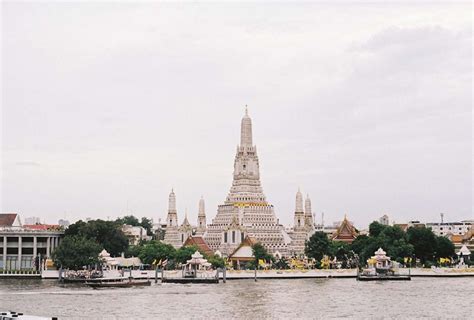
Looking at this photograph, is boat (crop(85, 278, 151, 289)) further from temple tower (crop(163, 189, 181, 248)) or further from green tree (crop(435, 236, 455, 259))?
temple tower (crop(163, 189, 181, 248))

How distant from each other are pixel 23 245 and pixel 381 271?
48.1 m

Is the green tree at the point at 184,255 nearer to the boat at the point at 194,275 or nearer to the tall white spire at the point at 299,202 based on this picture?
the boat at the point at 194,275

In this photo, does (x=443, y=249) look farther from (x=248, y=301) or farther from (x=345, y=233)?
(x=248, y=301)

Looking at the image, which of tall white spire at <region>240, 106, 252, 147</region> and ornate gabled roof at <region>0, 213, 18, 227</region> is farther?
tall white spire at <region>240, 106, 252, 147</region>

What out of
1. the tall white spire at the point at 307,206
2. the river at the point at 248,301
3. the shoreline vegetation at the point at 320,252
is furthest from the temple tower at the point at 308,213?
the river at the point at 248,301

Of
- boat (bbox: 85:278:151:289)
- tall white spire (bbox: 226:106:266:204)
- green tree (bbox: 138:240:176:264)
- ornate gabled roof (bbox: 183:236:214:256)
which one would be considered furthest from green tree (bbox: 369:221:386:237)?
boat (bbox: 85:278:151:289)

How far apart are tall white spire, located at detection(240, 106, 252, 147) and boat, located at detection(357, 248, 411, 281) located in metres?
43.2

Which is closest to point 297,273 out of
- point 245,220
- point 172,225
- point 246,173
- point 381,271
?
point 381,271

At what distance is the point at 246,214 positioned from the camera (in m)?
142

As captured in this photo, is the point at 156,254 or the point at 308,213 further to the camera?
the point at 308,213

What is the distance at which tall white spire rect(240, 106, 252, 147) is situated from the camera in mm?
144762

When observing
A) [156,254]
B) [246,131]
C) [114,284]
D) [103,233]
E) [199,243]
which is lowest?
[114,284]

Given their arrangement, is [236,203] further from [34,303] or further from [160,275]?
[34,303]

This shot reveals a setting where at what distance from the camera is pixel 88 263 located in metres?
101
